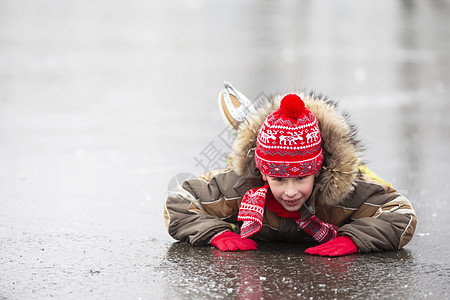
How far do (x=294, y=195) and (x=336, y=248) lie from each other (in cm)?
36

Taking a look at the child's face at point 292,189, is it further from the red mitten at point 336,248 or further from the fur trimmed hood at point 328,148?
the red mitten at point 336,248

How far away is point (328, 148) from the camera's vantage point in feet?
12.6

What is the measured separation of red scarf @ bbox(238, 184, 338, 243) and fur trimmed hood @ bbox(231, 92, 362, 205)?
14 centimetres

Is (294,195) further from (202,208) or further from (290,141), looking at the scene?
(202,208)

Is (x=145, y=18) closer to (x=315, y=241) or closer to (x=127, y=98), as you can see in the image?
(x=127, y=98)

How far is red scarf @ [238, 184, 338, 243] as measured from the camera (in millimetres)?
3852

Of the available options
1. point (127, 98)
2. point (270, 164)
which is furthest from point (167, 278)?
point (127, 98)

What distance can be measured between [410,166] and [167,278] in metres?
3.20

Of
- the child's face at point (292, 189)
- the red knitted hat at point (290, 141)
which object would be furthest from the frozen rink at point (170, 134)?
the red knitted hat at point (290, 141)

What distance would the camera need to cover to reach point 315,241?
4.17 m

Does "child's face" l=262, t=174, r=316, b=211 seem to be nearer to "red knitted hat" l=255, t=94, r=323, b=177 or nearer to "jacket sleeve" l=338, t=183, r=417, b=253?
"red knitted hat" l=255, t=94, r=323, b=177

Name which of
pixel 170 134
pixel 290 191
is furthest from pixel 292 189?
pixel 170 134

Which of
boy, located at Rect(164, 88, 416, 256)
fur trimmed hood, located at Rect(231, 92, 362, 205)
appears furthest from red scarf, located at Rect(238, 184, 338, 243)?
fur trimmed hood, located at Rect(231, 92, 362, 205)

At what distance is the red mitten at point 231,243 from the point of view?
396 cm
